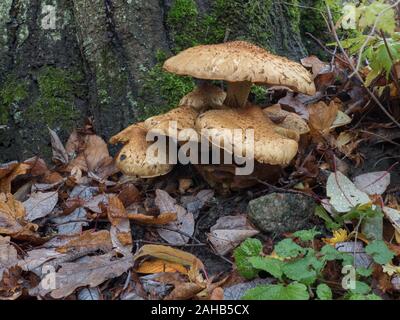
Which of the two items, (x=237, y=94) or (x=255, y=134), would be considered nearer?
(x=255, y=134)

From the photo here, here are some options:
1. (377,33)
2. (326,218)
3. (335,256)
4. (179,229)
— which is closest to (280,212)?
(326,218)

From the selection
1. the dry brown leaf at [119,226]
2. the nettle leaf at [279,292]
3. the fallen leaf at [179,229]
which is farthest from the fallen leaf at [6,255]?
the nettle leaf at [279,292]

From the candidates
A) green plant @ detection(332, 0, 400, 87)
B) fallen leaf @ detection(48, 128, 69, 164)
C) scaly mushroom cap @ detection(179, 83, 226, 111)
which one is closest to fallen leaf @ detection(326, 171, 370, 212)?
green plant @ detection(332, 0, 400, 87)

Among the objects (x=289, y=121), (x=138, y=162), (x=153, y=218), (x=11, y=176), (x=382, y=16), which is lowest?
(x=153, y=218)

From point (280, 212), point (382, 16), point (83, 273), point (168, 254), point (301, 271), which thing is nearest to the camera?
point (301, 271)

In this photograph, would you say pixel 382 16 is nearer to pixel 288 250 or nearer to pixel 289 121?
pixel 289 121

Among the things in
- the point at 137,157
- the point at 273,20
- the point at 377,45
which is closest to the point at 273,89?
the point at 273,20

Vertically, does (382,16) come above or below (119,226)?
above

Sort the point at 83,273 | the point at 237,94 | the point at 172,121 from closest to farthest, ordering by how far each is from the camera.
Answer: the point at 83,273 → the point at 172,121 → the point at 237,94
